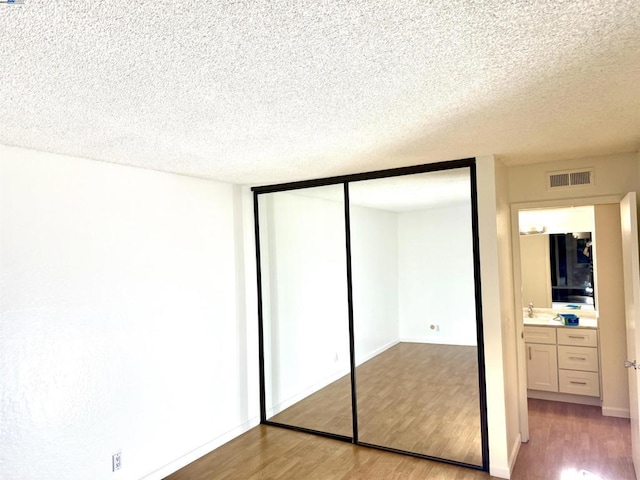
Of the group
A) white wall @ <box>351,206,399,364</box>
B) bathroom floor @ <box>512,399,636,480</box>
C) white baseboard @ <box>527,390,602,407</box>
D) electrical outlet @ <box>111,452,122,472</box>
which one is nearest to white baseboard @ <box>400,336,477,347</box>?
white wall @ <box>351,206,399,364</box>

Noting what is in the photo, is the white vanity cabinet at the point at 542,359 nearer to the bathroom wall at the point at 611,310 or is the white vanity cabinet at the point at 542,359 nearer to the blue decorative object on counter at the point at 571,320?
the blue decorative object on counter at the point at 571,320

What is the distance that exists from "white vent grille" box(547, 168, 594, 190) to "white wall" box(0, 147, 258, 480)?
292 centimetres

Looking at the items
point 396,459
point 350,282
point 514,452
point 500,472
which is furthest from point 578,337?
point 350,282

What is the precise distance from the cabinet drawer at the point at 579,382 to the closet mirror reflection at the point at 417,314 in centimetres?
109

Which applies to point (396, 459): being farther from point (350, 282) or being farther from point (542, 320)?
point (542, 320)

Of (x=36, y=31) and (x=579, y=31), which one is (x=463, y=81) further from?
(x=36, y=31)

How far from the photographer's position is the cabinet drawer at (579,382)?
14.2ft

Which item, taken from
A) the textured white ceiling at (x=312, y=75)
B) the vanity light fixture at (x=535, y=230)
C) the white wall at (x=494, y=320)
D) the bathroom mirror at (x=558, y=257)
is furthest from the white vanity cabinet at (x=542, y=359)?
the textured white ceiling at (x=312, y=75)

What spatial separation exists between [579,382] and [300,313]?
2984mm

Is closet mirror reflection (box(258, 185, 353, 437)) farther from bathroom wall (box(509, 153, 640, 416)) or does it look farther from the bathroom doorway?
bathroom wall (box(509, 153, 640, 416))

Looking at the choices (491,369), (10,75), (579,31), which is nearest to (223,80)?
(10,75)

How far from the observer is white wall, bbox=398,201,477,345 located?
12.2ft

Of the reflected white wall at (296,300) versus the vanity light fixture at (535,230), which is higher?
the vanity light fixture at (535,230)

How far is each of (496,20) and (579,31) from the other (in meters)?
0.30
